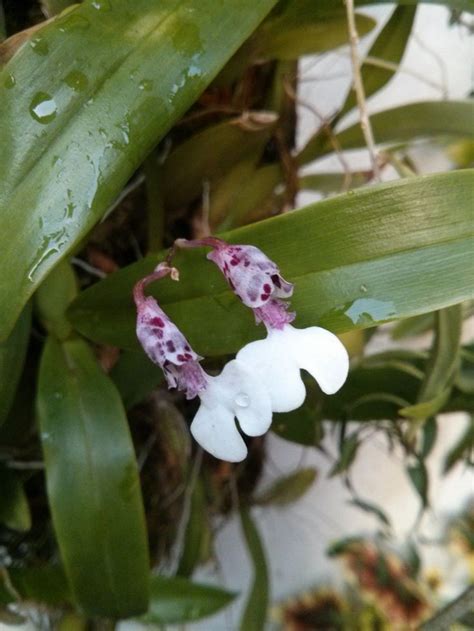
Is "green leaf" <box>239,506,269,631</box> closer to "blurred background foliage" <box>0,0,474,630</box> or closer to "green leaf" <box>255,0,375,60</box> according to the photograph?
"blurred background foliage" <box>0,0,474,630</box>

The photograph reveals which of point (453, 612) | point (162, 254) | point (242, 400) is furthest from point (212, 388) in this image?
point (453, 612)

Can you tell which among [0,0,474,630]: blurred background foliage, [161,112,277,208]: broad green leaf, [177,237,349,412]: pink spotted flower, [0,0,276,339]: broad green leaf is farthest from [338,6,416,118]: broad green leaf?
[177,237,349,412]: pink spotted flower

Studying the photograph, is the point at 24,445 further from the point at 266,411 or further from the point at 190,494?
the point at 266,411

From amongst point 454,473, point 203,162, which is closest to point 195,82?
point 203,162

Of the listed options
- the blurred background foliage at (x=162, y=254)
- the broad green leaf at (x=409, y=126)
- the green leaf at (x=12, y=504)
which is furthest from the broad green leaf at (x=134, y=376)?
the broad green leaf at (x=409, y=126)

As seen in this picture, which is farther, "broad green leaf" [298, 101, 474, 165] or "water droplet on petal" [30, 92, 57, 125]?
"broad green leaf" [298, 101, 474, 165]

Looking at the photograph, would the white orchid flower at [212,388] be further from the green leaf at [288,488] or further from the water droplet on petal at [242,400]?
the green leaf at [288,488]
